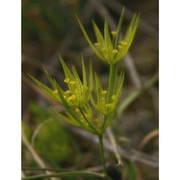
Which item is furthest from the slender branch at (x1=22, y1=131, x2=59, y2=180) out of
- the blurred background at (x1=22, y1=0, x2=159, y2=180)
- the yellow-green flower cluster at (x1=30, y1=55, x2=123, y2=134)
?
the yellow-green flower cluster at (x1=30, y1=55, x2=123, y2=134)

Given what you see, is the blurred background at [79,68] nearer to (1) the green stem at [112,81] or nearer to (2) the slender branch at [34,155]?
(2) the slender branch at [34,155]

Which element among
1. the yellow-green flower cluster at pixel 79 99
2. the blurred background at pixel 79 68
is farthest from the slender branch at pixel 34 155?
the yellow-green flower cluster at pixel 79 99

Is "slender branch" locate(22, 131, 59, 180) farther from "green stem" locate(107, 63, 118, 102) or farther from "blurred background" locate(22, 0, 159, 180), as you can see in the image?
"green stem" locate(107, 63, 118, 102)

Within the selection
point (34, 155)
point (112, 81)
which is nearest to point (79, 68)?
point (34, 155)

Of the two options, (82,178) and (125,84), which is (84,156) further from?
(125,84)

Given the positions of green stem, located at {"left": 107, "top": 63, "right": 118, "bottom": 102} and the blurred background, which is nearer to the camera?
green stem, located at {"left": 107, "top": 63, "right": 118, "bottom": 102}

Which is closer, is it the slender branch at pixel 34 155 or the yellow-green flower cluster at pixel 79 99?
the yellow-green flower cluster at pixel 79 99

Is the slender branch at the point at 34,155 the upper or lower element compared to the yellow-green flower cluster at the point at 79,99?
lower
